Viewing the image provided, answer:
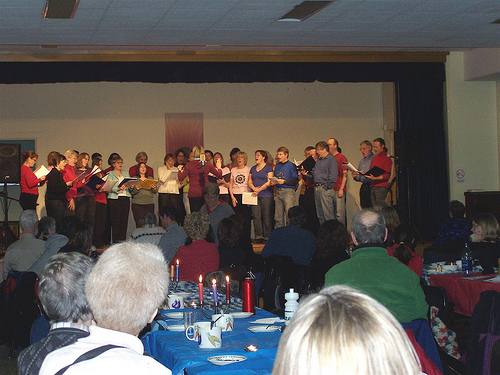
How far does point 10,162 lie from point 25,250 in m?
3.74

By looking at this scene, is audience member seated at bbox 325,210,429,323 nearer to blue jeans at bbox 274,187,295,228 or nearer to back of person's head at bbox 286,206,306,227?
back of person's head at bbox 286,206,306,227

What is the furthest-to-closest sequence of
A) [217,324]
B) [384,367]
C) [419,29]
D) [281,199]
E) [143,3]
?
1. [281,199]
2. [419,29]
3. [143,3]
4. [217,324]
5. [384,367]

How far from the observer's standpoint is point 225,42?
322 inches

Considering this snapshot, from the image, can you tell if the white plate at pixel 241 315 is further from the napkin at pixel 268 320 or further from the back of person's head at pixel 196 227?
the back of person's head at pixel 196 227

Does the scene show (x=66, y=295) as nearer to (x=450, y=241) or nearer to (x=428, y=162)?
(x=450, y=241)

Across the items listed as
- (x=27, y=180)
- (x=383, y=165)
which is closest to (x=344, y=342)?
(x=383, y=165)

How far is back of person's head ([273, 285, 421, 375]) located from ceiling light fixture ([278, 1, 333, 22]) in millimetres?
5952

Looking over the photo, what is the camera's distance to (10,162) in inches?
328

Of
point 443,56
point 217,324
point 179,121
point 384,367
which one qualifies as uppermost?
point 443,56

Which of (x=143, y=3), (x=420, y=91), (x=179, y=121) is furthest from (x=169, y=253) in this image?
(x=420, y=91)

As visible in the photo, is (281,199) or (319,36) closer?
(319,36)

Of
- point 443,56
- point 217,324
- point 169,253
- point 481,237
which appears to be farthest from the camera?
point 443,56

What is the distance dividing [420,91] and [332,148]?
263cm

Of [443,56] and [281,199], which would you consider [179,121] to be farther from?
[443,56]
